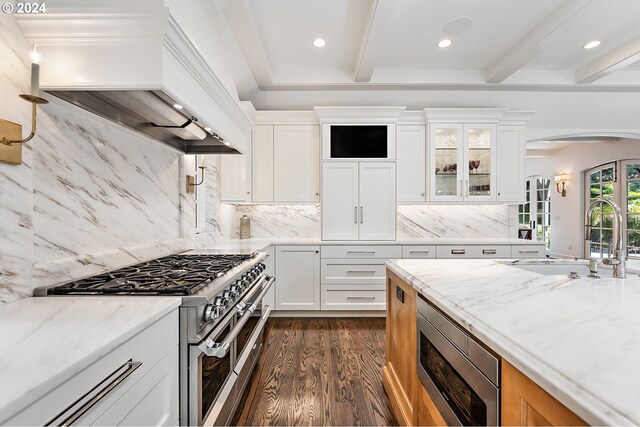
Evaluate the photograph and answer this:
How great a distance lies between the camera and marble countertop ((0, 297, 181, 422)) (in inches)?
23.1

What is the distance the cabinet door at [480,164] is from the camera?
362 centimetres

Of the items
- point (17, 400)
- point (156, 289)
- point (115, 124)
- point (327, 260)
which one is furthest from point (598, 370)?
point (327, 260)

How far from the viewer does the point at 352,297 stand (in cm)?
342

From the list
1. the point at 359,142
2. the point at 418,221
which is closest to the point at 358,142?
the point at 359,142

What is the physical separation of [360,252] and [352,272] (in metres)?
0.26

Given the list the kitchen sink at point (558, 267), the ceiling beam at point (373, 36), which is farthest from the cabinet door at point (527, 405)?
the ceiling beam at point (373, 36)

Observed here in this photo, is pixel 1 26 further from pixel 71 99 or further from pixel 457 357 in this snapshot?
pixel 457 357

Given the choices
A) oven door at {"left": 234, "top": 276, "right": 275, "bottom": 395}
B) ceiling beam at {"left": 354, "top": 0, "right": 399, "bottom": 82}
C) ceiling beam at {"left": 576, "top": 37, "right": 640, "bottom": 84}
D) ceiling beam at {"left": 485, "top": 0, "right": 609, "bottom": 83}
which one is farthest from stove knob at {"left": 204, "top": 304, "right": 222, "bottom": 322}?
ceiling beam at {"left": 576, "top": 37, "right": 640, "bottom": 84}

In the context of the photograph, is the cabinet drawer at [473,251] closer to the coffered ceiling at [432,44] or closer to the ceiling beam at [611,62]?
the coffered ceiling at [432,44]

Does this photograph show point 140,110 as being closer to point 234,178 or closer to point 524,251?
point 234,178

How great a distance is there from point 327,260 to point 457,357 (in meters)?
2.41

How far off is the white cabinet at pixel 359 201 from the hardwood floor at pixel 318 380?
110 cm

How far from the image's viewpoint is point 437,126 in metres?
3.60

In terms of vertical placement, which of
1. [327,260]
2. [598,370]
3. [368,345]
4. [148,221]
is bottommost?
[368,345]
